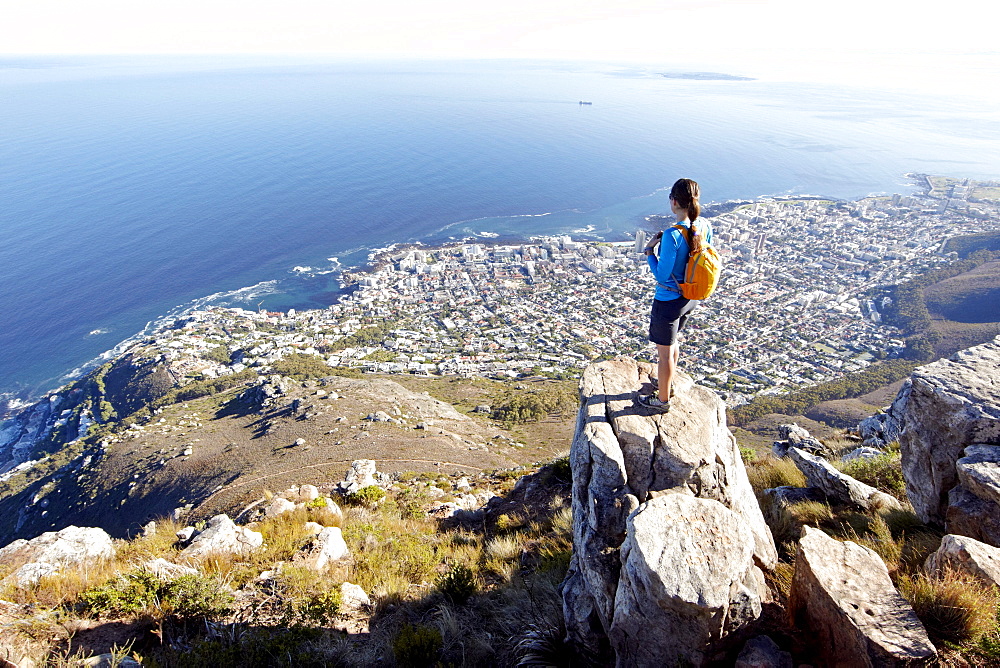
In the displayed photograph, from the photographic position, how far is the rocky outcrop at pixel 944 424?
4.82 meters

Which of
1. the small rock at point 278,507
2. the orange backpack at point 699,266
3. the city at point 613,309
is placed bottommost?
the city at point 613,309

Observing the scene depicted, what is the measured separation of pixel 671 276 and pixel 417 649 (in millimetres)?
5468

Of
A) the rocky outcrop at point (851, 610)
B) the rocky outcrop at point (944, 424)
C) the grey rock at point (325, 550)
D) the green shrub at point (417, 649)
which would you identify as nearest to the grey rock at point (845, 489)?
the rocky outcrop at point (944, 424)

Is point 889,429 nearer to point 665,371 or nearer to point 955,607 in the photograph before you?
point 665,371

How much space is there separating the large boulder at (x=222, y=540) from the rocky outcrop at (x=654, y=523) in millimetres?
6353

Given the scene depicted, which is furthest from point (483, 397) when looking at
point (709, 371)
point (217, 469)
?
point (709, 371)

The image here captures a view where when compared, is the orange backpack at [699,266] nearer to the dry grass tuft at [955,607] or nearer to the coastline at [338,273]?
Answer: the dry grass tuft at [955,607]

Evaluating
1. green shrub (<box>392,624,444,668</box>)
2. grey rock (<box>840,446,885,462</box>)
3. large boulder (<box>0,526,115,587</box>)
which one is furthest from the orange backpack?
large boulder (<box>0,526,115,587</box>)

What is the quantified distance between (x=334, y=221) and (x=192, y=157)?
70.8 m

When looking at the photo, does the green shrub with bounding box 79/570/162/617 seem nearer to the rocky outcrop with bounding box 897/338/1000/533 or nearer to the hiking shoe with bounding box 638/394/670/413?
the hiking shoe with bounding box 638/394/670/413

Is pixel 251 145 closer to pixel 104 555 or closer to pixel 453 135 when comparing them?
pixel 453 135

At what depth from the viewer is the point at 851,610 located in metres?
3.49

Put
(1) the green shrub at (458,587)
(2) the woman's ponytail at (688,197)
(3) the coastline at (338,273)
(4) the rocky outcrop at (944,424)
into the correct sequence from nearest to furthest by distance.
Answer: (4) the rocky outcrop at (944,424) → (2) the woman's ponytail at (688,197) → (1) the green shrub at (458,587) → (3) the coastline at (338,273)

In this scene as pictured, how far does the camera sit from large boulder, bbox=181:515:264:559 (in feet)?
25.8
